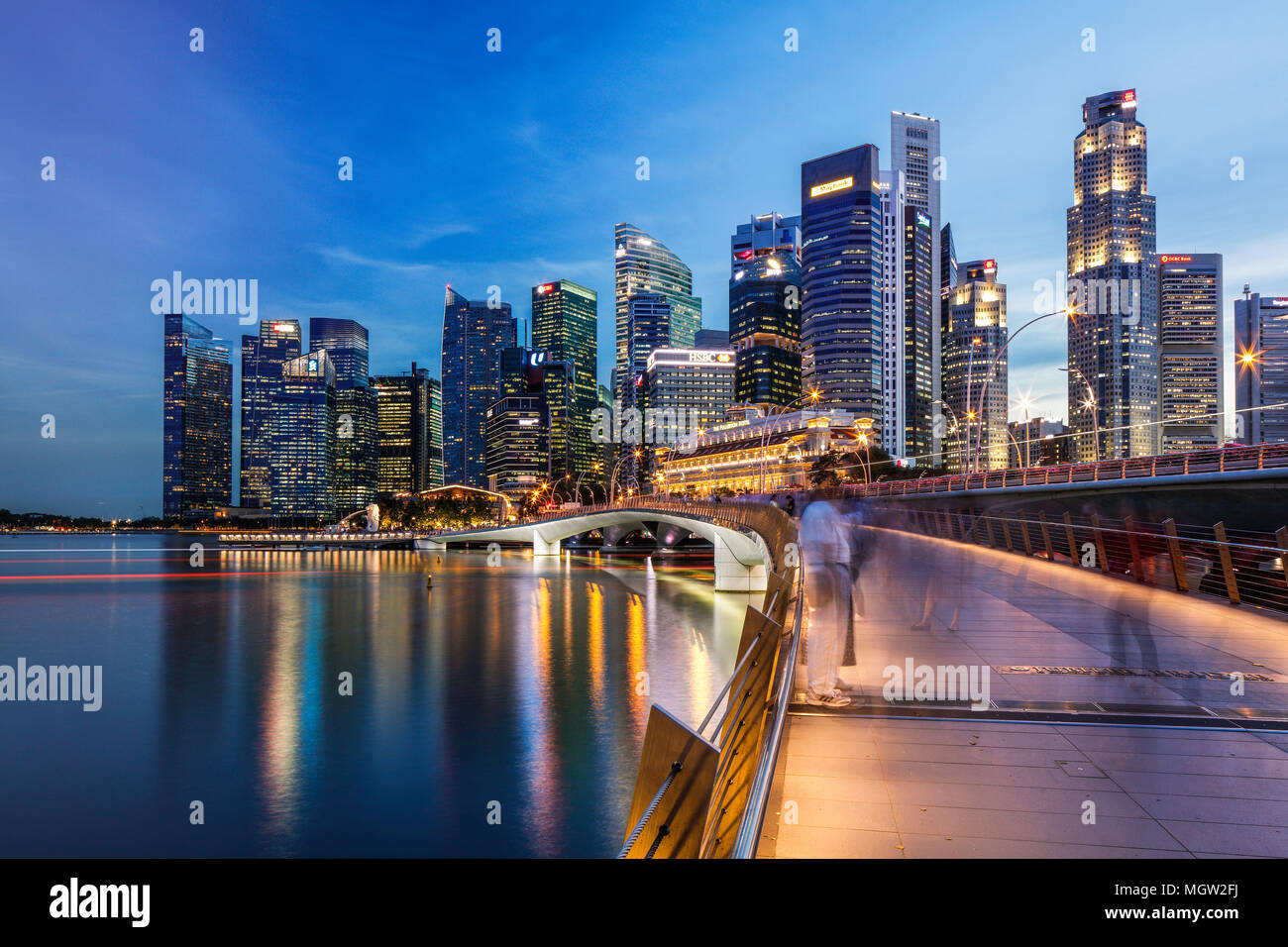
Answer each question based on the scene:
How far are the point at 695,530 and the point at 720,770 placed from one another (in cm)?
5722

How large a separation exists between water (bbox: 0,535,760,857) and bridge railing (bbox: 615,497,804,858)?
8389mm

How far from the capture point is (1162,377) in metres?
194

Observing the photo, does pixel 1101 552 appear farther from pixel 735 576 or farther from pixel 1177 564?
pixel 735 576

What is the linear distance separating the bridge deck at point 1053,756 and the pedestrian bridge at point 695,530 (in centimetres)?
928

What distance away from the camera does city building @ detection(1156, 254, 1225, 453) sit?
155 metres

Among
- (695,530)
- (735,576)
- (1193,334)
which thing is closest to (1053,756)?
(735,576)

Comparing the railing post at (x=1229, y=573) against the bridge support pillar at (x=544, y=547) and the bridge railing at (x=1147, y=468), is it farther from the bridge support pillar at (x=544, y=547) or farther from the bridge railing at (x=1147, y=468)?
the bridge support pillar at (x=544, y=547)

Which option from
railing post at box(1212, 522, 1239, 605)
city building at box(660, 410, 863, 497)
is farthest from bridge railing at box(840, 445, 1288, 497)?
city building at box(660, 410, 863, 497)

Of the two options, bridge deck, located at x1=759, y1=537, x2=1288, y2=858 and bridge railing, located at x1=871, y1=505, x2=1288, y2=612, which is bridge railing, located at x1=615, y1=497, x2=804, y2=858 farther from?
bridge railing, located at x1=871, y1=505, x2=1288, y2=612

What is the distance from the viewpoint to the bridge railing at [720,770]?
4.27 metres

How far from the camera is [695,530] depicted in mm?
62062
